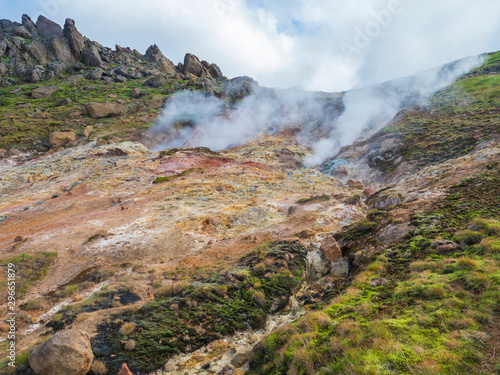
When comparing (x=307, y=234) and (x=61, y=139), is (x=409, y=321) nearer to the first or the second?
(x=307, y=234)

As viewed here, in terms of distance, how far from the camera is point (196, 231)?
→ 62.5 feet

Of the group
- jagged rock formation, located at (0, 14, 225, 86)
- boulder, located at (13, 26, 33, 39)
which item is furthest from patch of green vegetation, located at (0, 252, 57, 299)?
boulder, located at (13, 26, 33, 39)

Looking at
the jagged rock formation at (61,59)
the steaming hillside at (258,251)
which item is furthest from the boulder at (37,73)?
the steaming hillside at (258,251)

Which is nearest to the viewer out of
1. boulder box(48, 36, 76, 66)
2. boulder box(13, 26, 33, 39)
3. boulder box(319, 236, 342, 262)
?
boulder box(319, 236, 342, 262)

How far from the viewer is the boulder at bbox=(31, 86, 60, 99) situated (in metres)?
70.8

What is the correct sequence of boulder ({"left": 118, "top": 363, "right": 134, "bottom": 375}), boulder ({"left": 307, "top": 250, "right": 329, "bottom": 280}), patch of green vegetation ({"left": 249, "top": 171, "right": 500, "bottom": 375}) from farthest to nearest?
boulder ({"left": 307, "top": 250, "right": 329, "bottom": 280}), boulder ({"left": 118, "top": 363, "right": 134, "bottom": 375}), patch of green vegetation ({"left": 249, "top": 171, "right": 500, "bottom": 375})

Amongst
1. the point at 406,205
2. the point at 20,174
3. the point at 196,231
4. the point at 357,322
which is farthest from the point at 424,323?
the point at 20,174

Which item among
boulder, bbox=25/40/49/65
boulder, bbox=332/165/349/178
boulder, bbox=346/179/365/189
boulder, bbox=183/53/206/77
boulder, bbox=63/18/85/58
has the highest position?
boulder, bbox=63/18/85/58

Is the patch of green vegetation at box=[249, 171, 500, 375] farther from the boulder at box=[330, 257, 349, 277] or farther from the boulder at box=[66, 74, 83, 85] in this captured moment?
the boulder at box=[66, 74, 83, 85]

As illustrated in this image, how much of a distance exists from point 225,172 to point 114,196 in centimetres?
1463

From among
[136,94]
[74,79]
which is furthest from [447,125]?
[74,79]

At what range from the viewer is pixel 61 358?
6352 millimetres

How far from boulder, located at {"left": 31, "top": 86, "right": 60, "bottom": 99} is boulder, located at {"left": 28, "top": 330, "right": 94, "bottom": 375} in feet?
297

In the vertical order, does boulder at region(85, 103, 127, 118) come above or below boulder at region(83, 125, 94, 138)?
above
